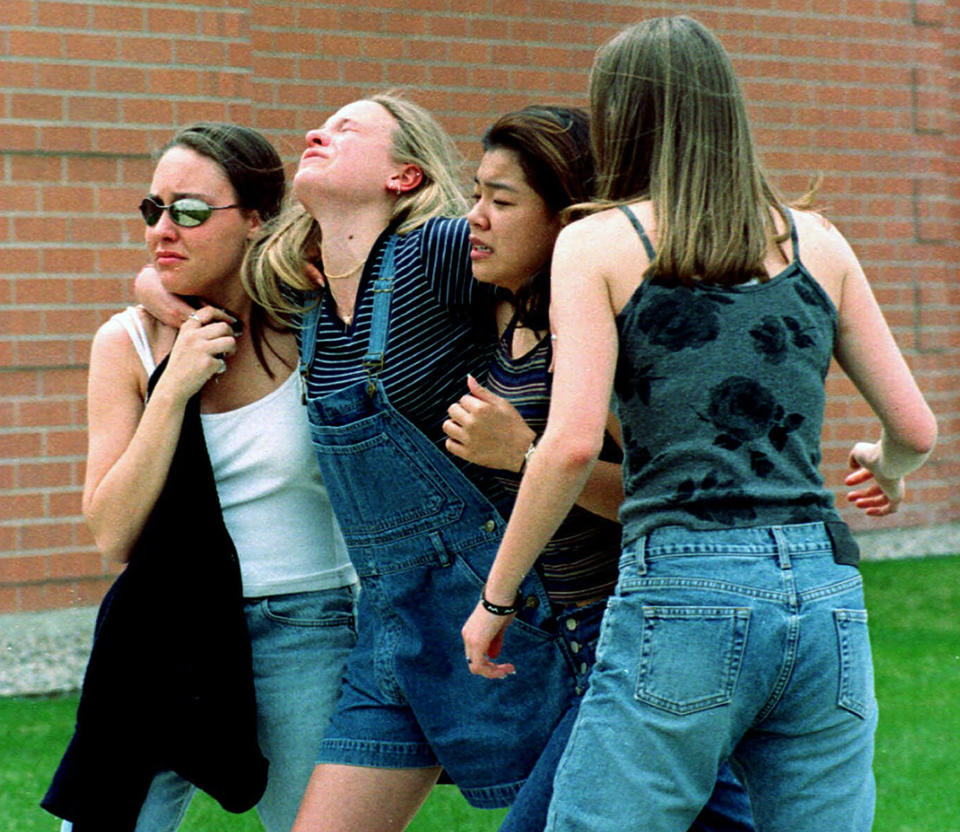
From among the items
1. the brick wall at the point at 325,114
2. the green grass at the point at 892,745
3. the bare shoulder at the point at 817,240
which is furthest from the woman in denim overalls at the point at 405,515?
the brick wall at the point at 325,114

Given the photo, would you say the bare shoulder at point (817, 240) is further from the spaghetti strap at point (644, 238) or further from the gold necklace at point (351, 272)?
the gold necklace at point (351, 272)

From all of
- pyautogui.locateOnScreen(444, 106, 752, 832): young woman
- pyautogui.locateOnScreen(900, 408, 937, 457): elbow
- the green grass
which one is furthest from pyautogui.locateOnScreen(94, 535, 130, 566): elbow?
the green grass

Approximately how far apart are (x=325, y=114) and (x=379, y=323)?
4.09 metres

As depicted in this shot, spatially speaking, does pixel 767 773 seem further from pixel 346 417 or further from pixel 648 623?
pixel 346 417

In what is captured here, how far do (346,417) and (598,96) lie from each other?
2.59 ft

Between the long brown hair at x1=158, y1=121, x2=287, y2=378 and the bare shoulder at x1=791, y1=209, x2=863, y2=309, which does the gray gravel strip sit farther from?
the bare shoulder at x1=791, y1=209, x2=863, y2=309

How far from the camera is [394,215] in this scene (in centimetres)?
295

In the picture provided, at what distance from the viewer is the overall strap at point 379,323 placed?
108 inches

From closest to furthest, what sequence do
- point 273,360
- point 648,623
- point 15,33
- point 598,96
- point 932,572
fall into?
1. point 648,623
2. point 598,96
3. point 273,360
4. point 15,33
5. point 932,572

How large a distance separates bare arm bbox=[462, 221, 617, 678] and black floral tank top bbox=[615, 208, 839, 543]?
0.21 feet

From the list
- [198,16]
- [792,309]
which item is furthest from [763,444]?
[198,16]

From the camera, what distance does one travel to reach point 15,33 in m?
5.85

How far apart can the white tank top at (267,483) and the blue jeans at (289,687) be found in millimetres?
47

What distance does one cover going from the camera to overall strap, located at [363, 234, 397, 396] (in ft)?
9.02
